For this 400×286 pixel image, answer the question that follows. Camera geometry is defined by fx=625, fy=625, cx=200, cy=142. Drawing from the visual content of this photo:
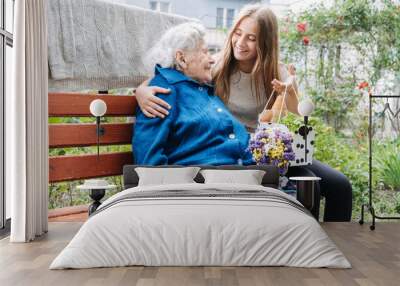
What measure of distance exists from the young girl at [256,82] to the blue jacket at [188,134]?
0.20 meters

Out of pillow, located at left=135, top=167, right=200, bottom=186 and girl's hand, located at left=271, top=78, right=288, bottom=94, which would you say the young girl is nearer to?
girl's hand, located at left=271, top=78, right=288, bottom=94

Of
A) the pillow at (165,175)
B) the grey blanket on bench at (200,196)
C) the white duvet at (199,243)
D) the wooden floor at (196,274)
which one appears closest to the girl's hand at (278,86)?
the pillow at (165,175)

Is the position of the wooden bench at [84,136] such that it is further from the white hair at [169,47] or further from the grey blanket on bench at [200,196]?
the grey blanket on bench at [200,196]

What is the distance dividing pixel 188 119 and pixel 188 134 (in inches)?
5.8

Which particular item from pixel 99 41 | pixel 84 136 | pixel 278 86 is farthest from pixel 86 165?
pixel 278 86

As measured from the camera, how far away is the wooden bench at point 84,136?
5.89 m

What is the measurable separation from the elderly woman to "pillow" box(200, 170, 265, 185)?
324 millimetres

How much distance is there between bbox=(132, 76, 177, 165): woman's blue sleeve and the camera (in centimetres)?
595

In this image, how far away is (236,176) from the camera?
5539mm

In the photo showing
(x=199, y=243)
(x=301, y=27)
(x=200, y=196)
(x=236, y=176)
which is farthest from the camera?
(x=301, y=27)

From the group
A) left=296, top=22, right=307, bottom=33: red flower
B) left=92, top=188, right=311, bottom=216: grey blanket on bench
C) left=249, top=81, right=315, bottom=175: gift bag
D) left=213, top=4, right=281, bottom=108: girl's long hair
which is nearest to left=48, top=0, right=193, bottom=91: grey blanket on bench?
left=213, top=4, right=281, bottom=108: girl's long hair

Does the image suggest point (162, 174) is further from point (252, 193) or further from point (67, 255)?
point (67, 255)

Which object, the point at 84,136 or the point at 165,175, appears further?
the point at 84,136

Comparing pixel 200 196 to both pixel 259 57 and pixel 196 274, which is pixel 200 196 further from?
pixel 259 57
